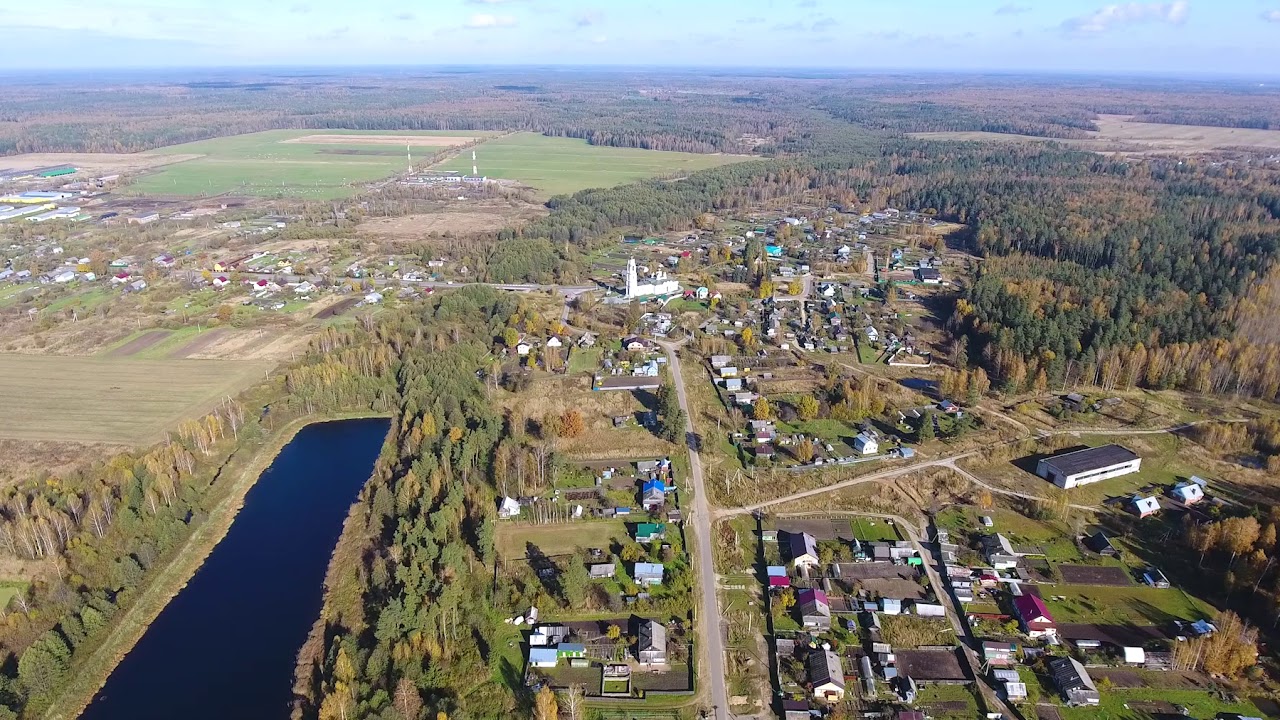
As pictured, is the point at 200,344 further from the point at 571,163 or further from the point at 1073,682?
the point at 571,163

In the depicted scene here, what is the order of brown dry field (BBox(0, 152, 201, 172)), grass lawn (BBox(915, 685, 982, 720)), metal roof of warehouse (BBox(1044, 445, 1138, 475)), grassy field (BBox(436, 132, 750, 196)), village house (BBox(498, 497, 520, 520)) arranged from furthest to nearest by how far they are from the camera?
brown dry field (BBox(0, 152, 201, 172))
grassy field (BBox(436, 132, 750, 196))
metal roof of warehouse (BBox(1044, 445, 1138, 475))
village house (BBox(498, 497, 520, 520))
grass lawn (BBox(915, 685, 982, 720))

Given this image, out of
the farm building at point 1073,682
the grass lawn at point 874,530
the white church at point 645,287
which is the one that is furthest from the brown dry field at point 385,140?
the farm building at point 1073,682

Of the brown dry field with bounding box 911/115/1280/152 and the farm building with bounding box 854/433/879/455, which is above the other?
the brown dry field with bounding box 911/115/1280/152

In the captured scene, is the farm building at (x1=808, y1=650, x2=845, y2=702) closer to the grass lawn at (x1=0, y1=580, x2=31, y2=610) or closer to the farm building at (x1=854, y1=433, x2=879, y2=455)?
the farm building at (x1=854, y1=433, x2=879, y2=455)

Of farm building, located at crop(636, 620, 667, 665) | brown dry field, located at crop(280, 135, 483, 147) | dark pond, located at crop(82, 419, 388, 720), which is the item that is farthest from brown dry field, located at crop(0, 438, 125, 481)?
brown dry field, located at crop(280, 135, 483, 147)

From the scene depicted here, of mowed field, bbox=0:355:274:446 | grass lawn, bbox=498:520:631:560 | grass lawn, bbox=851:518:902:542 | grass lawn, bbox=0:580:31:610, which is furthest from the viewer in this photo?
mowed field, bbox=0:355:274:446
